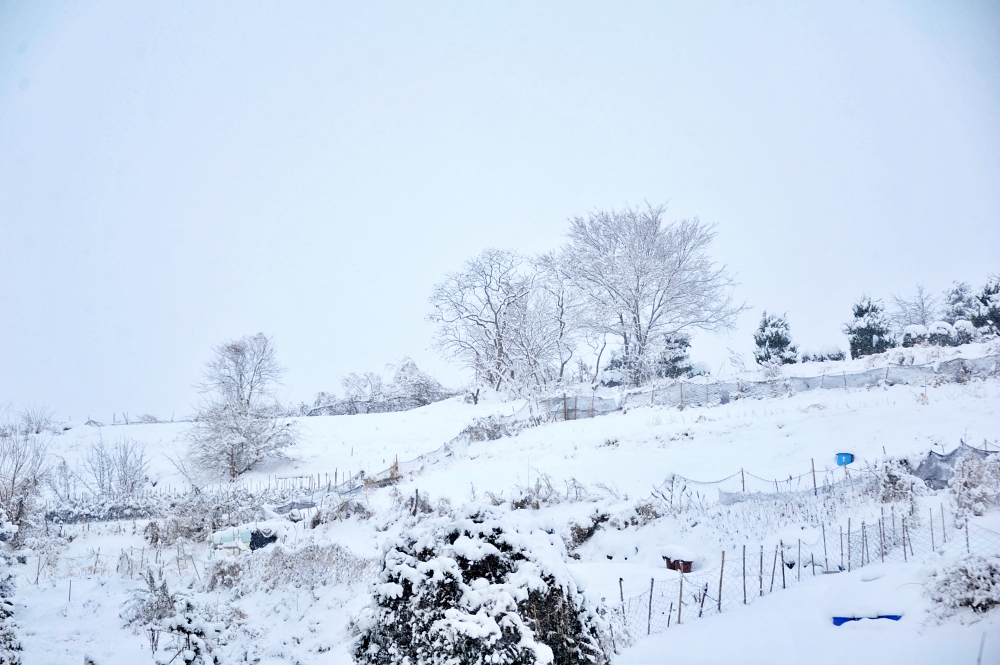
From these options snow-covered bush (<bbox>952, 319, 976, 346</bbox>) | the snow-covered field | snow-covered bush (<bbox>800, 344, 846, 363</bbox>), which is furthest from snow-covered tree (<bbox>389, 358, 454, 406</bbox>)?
snow-covered bush (<bbox>952, 319, 976, 346</bbox>)

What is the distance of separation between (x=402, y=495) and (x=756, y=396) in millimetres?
12574

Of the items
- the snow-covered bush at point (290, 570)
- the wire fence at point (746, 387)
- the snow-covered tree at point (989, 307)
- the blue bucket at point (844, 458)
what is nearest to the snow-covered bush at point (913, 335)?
the snow-covered tree at point (989, 307)

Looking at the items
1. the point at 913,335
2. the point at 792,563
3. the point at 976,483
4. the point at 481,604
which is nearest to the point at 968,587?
the point at 792,563

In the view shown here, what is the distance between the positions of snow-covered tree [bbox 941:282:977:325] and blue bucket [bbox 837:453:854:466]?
17793 mm

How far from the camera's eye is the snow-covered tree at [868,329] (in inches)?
1069

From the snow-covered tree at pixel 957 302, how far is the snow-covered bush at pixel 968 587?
81.2 ft

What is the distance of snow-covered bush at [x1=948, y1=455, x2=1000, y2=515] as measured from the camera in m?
8.46

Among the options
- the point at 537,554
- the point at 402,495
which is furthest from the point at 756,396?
the point at 537,554

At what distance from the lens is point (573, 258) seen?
1276 inches

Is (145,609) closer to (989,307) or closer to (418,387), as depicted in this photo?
(989,307)

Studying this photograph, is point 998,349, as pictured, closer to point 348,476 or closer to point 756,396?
point 756,396

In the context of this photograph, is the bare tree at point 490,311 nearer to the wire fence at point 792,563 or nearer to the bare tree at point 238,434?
the bare tree at point 238,434

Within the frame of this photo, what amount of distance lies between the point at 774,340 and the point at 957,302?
8.72 meters

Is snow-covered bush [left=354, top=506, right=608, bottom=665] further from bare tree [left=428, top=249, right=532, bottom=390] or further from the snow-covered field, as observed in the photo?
bare tree [left=428, top=249, right=532, bottom=390]
